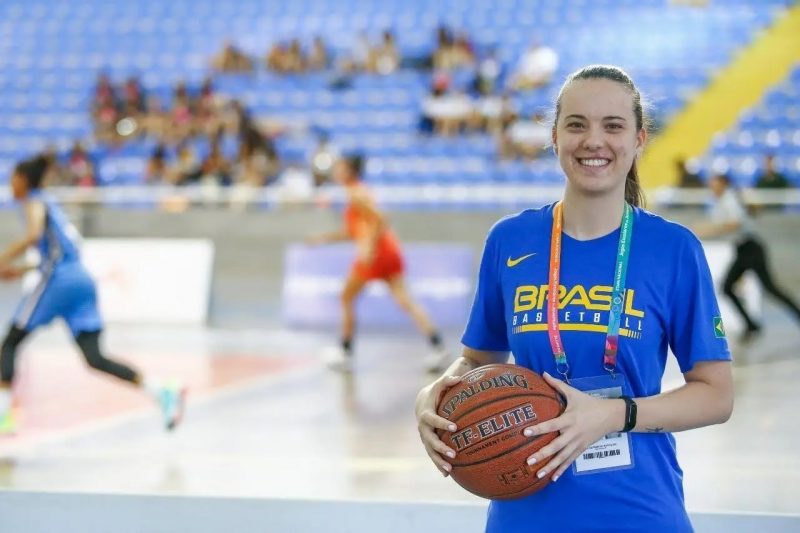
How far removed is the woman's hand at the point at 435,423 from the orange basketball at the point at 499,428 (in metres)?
0.02

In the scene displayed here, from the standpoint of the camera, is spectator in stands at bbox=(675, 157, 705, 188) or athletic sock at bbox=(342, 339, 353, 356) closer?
athletic sock at bbox=(342, 339, 353, 356)

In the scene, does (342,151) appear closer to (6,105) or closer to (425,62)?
(425,62)

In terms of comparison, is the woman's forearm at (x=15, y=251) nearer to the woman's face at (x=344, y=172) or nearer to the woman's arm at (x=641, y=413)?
the woman's face at (x=344, y=172)

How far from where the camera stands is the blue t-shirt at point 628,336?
7.09 ft

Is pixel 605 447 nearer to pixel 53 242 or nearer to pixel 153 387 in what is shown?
pixel 153 387

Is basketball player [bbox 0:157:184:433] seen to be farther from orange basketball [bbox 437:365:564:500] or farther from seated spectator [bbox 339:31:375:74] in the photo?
seated spectator [bbox 339:31:375:74]

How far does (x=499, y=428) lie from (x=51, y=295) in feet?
16.4

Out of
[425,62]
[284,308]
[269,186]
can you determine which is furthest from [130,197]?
[425,62]

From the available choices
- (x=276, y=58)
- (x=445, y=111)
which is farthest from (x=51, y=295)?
(x=276, y=58)

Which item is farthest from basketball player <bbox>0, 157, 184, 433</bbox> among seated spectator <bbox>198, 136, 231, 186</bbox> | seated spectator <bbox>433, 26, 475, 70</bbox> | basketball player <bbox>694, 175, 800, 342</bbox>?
seated spectator <bbox>433, 26, 475, 70</bbox>

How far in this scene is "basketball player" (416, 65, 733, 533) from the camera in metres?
2.15

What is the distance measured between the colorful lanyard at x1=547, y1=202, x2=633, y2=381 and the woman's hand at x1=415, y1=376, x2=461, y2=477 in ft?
0.70

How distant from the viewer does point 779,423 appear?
7035mm

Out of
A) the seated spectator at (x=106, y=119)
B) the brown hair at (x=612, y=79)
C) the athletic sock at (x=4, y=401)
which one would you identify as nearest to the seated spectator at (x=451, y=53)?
the seated spectator at (x=106, y=119)
